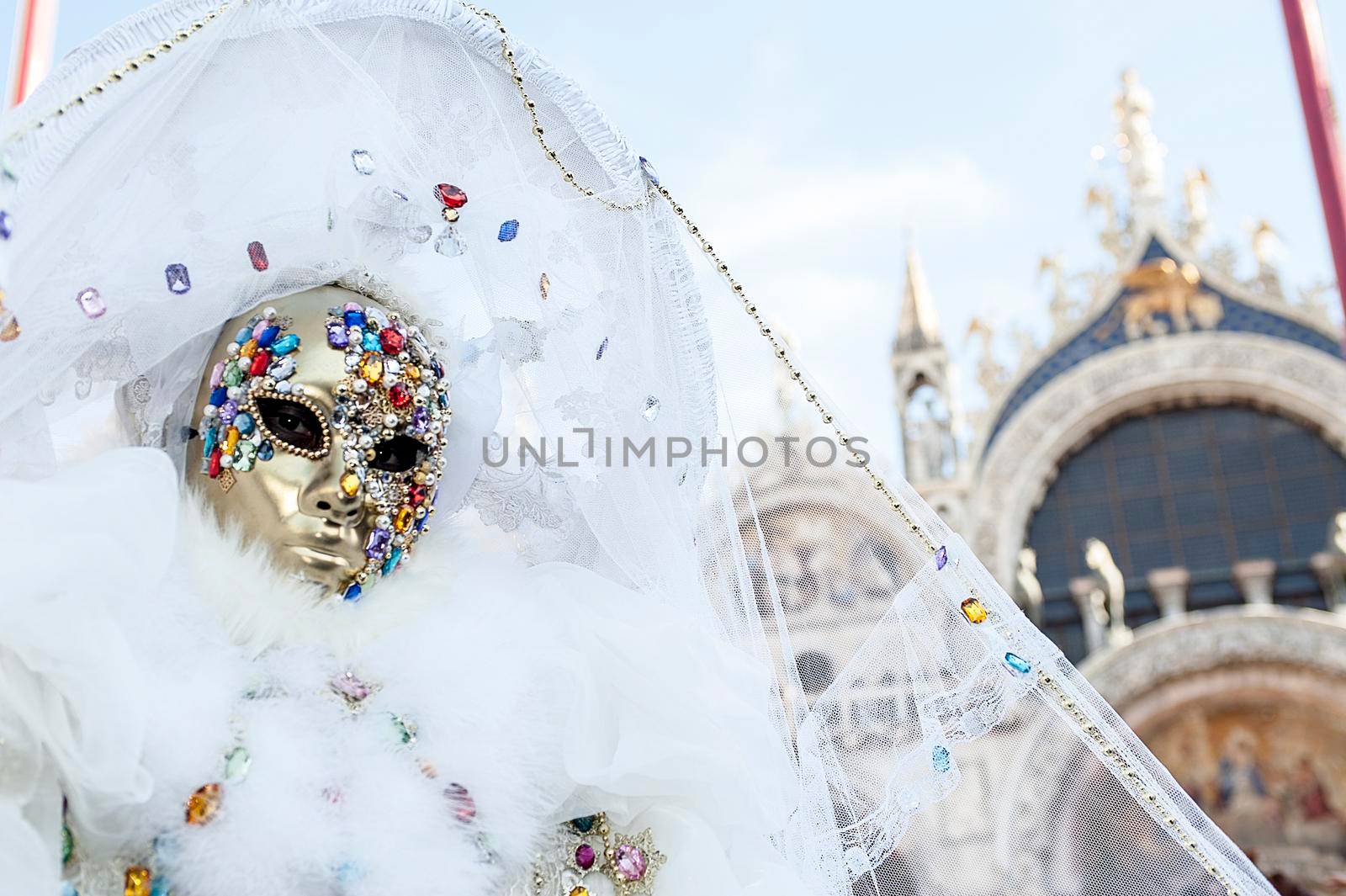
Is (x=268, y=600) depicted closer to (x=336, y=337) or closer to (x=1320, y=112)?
(x=336, y=337)

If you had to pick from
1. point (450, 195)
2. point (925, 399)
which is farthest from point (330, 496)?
point (925, 399)

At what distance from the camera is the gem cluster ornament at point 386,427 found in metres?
1.27

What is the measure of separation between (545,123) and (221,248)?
0.44m

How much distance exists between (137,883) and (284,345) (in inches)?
22.2

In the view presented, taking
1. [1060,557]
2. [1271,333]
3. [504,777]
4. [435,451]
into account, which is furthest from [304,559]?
[1271,333]

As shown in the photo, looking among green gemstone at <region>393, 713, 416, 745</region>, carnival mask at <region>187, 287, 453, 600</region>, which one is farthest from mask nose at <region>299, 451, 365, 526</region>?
green gemstone at <region>393, 713, 416, 745</region>

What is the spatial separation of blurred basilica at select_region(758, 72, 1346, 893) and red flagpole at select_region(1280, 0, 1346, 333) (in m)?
5.57

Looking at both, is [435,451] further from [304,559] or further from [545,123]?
[545,123]

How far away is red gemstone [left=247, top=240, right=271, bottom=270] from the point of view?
127cm

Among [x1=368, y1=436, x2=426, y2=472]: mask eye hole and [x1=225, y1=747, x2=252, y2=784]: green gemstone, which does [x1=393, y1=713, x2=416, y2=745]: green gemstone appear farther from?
[x1=368, y1=436, x2=426, y2=472]: mask eye hole

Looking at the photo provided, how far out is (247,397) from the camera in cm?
126

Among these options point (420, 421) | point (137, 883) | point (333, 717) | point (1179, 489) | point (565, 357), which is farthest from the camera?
point (1179, 489)

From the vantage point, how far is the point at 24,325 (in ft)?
3.58

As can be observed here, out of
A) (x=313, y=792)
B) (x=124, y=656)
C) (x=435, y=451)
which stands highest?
(x=435, y=451)
